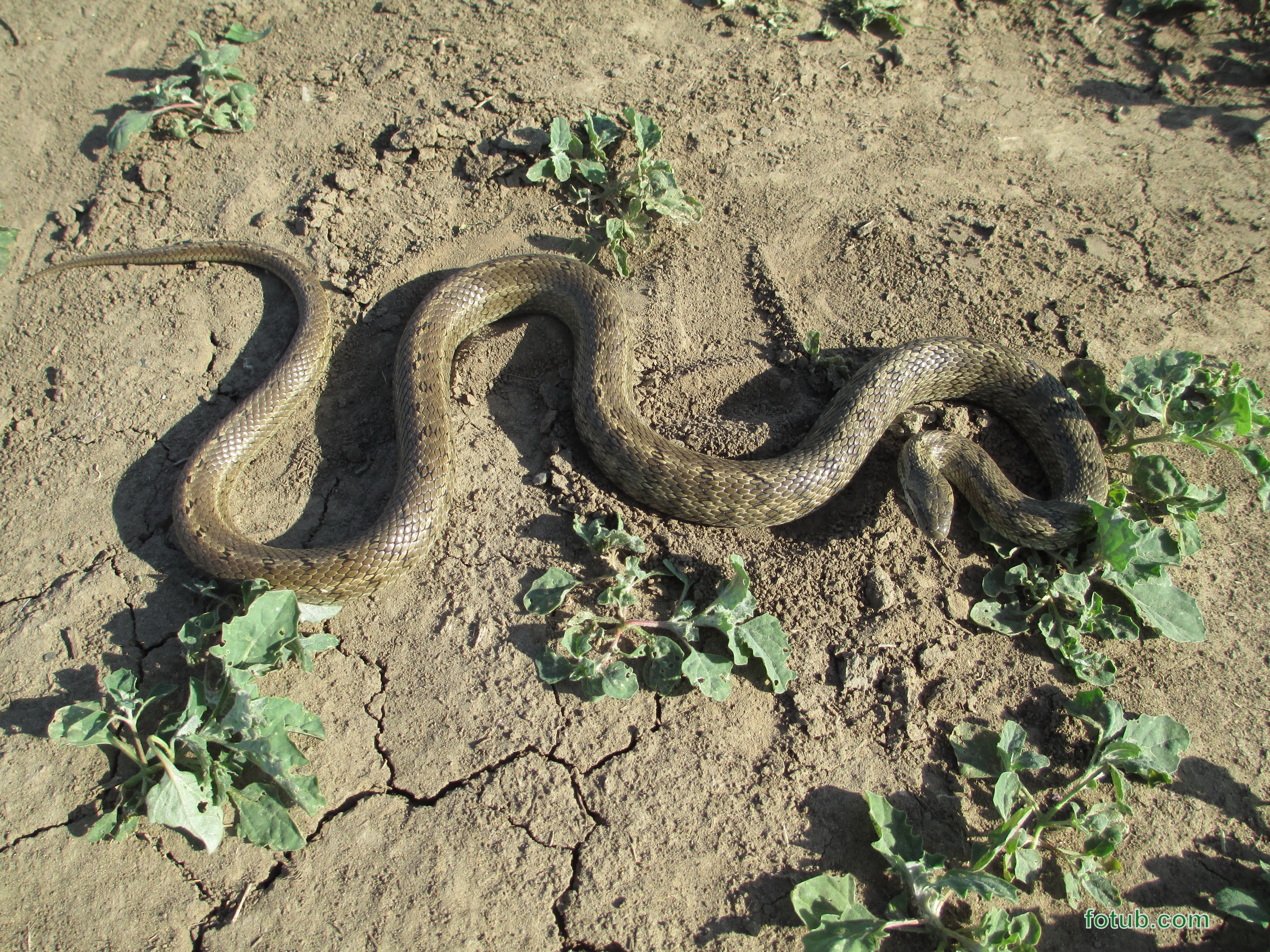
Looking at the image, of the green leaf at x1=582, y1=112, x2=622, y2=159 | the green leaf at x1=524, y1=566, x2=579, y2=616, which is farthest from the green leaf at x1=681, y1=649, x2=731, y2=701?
the green leaf at x1=582, y1=112, x2=622, y2=159

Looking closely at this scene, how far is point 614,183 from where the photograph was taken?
240 inches

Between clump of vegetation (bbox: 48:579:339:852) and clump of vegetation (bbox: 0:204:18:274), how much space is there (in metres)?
4.25

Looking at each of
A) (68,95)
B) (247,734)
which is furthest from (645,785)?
(68,95)

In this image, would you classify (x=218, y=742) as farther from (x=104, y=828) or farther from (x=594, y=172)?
(x=594, y=172)

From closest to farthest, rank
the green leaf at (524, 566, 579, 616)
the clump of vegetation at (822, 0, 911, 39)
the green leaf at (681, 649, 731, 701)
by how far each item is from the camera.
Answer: the green leaf at (681, 649, 731, 701) → the green leaf at (524, 566, 579, 616) → the clump of vegetation at (822, 0, 911, 39)

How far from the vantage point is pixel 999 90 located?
684 cm

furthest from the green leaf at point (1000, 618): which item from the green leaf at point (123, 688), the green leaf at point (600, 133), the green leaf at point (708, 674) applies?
the green leaf at point (123, 688)

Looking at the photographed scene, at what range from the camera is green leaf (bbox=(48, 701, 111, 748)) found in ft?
12.4

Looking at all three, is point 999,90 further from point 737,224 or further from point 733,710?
point 733,710

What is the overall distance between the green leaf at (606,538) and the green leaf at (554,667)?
74 centimetres

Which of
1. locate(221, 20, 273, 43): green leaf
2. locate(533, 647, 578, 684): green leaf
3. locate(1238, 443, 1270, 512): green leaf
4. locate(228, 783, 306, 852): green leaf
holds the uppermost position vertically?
locate(221, 20, 273, 43): green leaf

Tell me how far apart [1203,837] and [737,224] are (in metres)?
5.27

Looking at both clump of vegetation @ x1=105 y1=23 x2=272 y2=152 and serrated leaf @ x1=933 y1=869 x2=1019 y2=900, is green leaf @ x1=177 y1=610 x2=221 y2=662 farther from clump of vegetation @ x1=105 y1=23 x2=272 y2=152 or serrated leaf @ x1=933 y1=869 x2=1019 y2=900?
clump of vegetation @ x1=105 y1=23 x2=272 y2=152

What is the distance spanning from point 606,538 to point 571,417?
48.0 inches
